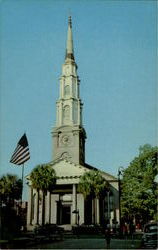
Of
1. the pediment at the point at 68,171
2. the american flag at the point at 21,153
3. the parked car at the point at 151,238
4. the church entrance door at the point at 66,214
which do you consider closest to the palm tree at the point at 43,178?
the pediment at the point at 68,171

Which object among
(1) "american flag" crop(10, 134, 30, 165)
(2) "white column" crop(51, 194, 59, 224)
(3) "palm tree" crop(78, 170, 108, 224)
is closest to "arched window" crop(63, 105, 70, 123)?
(2) "white column" crop(51, 194, 59, 224)

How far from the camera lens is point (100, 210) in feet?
194

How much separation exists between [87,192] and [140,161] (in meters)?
14.0

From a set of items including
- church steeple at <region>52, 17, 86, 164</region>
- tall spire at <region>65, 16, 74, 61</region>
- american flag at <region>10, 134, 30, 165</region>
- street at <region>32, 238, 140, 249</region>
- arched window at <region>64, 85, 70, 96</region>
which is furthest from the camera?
tall spire at <region>65, 16, 74, 61</region>

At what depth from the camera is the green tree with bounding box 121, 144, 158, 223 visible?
123 feet

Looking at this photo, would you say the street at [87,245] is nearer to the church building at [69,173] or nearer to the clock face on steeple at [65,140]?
the church building at [69,173]

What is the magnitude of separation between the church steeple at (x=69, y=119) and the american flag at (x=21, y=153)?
39.0 meters

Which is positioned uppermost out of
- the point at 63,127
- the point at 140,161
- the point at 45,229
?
the point at 63,127

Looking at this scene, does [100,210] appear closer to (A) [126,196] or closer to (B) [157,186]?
(A) [126,196]

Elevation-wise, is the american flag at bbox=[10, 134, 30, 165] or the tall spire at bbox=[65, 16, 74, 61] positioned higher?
the tall spire at bbox=[65, 16, 74, 61]

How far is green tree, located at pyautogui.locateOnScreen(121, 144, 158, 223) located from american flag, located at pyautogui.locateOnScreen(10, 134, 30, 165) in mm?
15662

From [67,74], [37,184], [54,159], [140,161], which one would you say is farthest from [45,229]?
[67,74]

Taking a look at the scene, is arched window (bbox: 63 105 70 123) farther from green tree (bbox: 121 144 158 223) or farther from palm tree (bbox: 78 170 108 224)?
green tree (bbox: 121 144 158 223)

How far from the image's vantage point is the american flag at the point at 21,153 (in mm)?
26641
